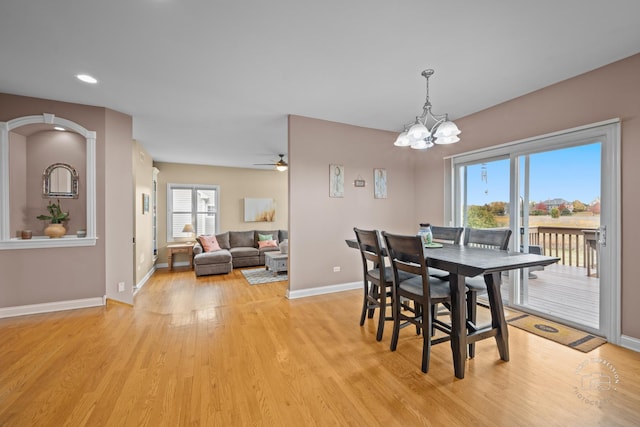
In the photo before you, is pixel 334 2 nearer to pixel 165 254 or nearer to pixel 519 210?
pixel 519 210

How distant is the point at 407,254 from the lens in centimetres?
215

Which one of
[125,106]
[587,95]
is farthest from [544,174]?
[125,106]

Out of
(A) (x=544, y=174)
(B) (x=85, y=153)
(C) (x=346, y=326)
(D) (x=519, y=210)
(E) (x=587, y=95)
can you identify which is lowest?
(C) (x=346, y=326)

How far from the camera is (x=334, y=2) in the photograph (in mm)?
1745

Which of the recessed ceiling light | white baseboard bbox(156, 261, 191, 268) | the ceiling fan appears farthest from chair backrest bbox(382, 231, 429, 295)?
white baseboard bbox(156, 261, 191, 268)

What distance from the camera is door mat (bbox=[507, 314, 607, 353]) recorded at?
2.39 meters

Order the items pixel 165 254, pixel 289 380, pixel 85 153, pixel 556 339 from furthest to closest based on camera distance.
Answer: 1. pixel 165 254
2. pixel 85 153
3. pixel 556 339
4. pixel 289 380

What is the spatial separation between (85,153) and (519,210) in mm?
5624

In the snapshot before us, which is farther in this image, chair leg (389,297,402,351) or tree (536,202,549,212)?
tree (536,202,549,212)

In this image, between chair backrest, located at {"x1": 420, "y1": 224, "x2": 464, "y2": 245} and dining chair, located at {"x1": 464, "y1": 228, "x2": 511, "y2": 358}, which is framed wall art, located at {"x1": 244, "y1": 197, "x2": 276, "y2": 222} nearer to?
chair backrest, located at {"x1": 420, "y1": 224, "x2": 464, "y2": 245}

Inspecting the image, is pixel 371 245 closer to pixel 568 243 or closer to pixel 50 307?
pixel 568 243

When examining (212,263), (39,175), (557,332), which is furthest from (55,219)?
(557,332)

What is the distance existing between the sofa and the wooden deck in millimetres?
4659

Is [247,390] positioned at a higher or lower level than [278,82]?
lower
